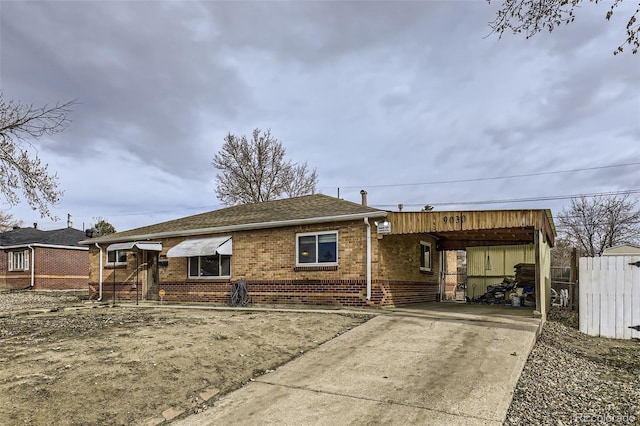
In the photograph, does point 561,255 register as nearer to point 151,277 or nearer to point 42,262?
point 151,277

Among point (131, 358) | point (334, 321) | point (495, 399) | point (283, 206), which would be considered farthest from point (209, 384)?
point (283, 206)

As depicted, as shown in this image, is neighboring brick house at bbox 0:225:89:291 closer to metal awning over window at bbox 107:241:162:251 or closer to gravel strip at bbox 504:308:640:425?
metal awning over window at bbox 107:241:162:251

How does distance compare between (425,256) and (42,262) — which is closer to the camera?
(425,256)

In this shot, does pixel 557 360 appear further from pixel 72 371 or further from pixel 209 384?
pixel 72 371

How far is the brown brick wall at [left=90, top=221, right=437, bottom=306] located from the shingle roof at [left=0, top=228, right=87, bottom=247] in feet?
55.2

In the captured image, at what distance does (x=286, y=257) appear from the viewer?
13984 mm

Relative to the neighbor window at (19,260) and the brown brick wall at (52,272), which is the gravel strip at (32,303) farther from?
the neighbor window at (19,260)

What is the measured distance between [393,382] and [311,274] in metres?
7.46

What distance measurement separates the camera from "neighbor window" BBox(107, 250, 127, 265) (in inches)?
733

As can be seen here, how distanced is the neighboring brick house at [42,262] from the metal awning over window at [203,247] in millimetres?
15338

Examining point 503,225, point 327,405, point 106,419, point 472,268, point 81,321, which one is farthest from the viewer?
point 472,268

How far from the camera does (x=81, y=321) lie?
1000cm

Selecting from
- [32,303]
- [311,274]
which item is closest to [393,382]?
[311,274]

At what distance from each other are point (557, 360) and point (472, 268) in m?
13.5
